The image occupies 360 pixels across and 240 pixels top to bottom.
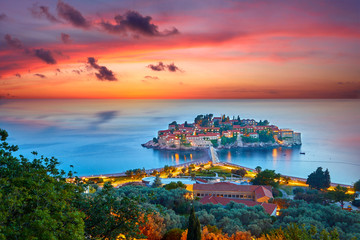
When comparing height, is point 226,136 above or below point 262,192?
above

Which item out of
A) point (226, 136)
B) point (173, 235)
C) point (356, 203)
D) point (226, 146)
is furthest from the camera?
point (226, 136)

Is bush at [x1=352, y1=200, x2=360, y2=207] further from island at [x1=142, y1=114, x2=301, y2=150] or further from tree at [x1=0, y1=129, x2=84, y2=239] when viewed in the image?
island at [x1=142, y1=114, x2=301, y2=150]

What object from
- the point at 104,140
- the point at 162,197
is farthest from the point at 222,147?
the point at 162,197

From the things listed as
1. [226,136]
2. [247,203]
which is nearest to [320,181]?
[247,203]

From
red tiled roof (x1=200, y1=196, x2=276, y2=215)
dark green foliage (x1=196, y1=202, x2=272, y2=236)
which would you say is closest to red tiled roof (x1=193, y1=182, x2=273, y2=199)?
red tiled roof (x1=200, y1=196, x2=276, y2=215)

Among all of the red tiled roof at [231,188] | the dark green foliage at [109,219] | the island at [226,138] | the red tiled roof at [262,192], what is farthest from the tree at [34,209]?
the island at [226,138]

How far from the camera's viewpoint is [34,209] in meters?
3.04

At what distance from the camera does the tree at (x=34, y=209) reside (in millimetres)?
2664

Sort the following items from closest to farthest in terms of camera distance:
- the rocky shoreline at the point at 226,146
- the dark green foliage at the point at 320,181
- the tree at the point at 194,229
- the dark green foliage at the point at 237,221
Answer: the tree at the point at 194,229
the dark green foliage at the point at 237,221
the dark green foliage at the point at 320,181
the rocky shoreline at the point at 226,146

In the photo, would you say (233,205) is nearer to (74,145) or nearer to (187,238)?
(187,238)

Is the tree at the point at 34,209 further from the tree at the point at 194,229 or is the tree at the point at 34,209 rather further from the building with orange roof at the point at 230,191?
the building with orange roof at the point at 230,191

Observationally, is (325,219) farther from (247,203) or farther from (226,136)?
(226,136)

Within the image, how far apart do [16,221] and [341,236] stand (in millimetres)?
7696

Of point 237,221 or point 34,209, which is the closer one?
point 34,209
